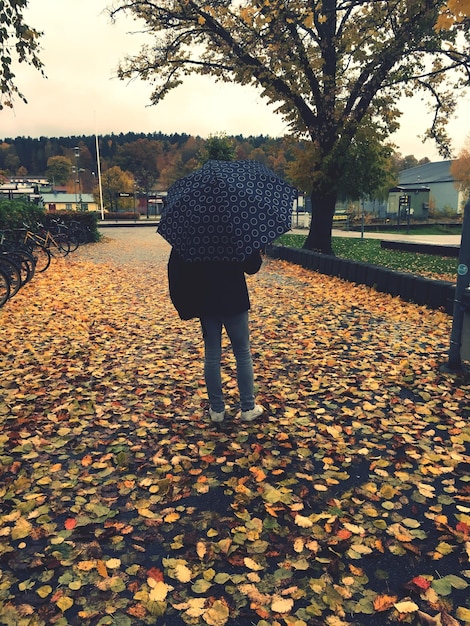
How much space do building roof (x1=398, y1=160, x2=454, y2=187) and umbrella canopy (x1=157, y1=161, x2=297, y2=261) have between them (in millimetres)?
61684

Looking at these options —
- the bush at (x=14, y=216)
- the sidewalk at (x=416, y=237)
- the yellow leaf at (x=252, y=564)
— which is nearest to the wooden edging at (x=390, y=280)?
the yellow leaf at (x=252, y=564)

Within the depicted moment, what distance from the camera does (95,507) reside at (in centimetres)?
281

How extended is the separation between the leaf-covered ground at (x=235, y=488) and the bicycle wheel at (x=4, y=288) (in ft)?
7.87

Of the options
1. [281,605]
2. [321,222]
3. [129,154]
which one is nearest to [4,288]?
[281,605]

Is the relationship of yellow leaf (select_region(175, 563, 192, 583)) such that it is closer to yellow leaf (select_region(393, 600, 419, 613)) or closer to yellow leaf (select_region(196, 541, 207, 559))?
yellow leaf (select_region(196, 541, 207, 559))

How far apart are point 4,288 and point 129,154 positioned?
120 m

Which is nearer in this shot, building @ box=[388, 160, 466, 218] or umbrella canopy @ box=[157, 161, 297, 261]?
umbrella canopy @ box=[157, 161, 297, 261]

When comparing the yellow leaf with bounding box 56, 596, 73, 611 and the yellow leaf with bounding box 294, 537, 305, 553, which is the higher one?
the yellow leaf with bounding box 294, 537, 305, 553

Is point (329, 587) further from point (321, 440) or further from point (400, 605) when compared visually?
point (321, 440)

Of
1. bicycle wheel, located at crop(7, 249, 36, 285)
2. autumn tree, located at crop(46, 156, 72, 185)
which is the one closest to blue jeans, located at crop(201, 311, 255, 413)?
bicycle wheel, located at crop(7, 249, 36, 285)

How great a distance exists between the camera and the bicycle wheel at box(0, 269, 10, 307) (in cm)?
809

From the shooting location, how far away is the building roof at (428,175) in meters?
60.4

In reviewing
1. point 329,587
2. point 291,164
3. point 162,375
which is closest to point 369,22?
point 291,164

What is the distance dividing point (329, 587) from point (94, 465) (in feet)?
6.06
